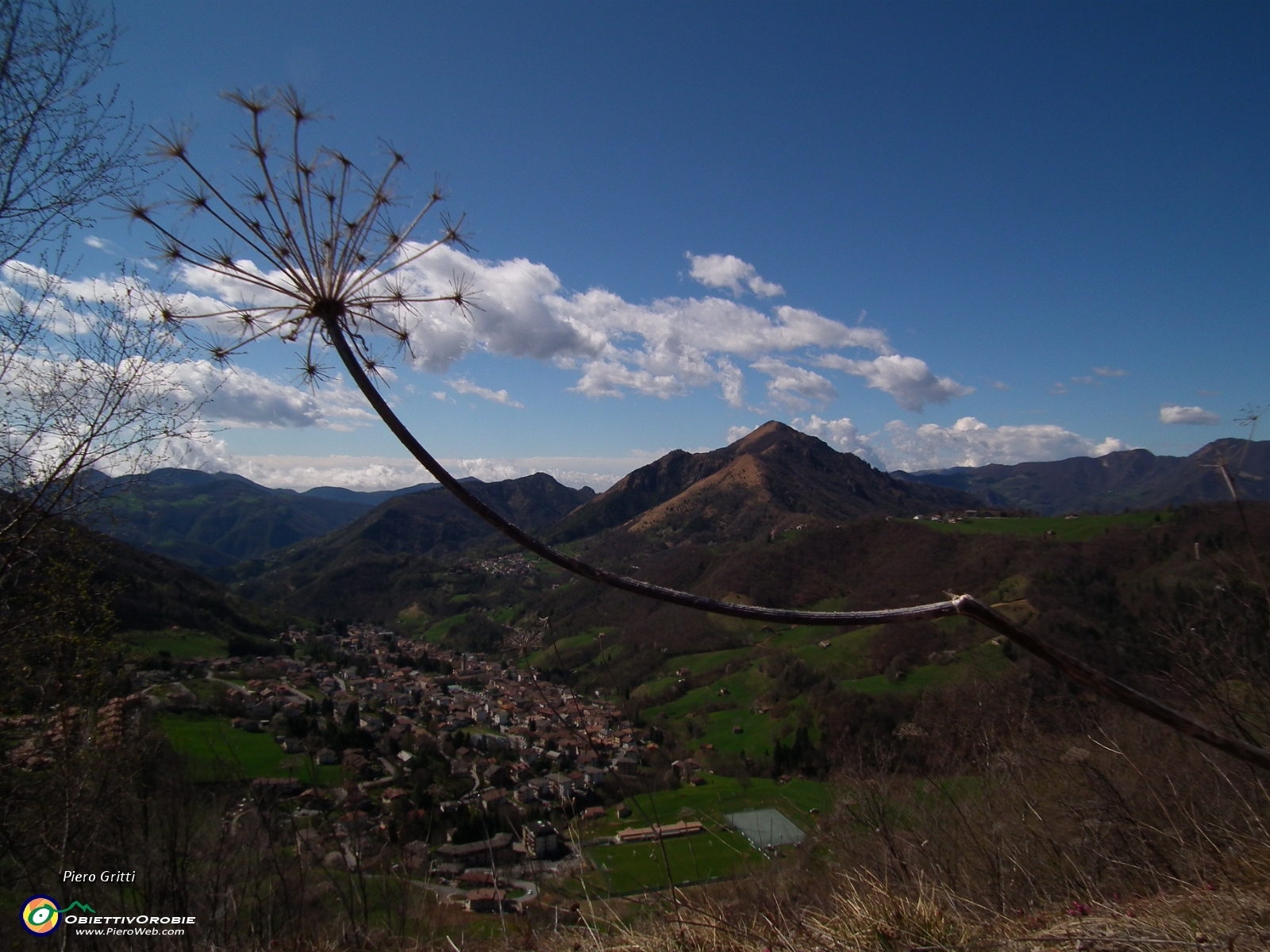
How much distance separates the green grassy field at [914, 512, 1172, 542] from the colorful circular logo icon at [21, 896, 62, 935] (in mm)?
83996

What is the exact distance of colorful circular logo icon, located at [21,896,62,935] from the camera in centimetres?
438

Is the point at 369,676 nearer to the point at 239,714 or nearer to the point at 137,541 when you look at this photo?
the point at 239,714

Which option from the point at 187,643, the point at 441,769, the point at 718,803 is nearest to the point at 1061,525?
the point at 718,803

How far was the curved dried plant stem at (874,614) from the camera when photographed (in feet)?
4.29

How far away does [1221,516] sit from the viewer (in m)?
52.1

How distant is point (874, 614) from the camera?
1.29m

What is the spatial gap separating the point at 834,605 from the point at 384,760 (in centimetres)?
6608

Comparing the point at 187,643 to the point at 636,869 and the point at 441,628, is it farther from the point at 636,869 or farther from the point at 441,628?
the point at 636,869

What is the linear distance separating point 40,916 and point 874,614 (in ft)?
Result: 21.2

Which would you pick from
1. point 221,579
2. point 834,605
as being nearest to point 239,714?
point 834,605

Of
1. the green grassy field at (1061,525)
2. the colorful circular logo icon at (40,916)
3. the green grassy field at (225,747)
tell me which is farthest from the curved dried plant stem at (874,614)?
the green grassy field at (1061,525)

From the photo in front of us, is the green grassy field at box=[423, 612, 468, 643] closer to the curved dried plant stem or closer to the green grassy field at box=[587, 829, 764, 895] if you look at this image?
the green grassy field at box=[587, 829, 764, 895]

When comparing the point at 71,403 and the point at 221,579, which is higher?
the point at 71,403

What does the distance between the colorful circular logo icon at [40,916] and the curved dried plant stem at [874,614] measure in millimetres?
5439
